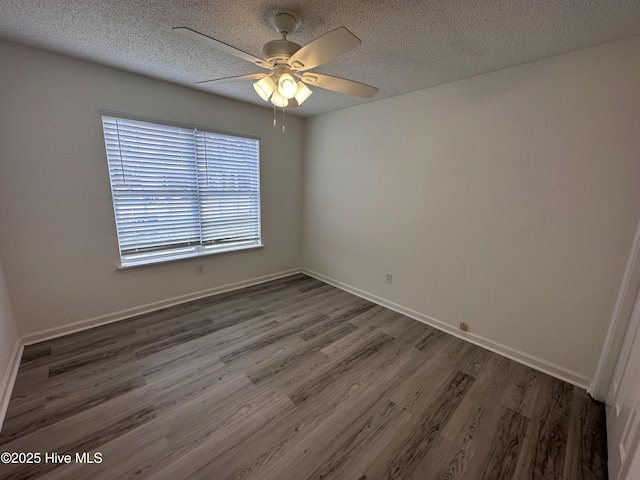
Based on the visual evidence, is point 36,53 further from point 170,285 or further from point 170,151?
point 170,285

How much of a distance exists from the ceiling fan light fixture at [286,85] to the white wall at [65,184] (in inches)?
72.3

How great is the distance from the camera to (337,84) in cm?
162

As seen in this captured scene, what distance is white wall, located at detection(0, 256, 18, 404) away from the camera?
1679 mm

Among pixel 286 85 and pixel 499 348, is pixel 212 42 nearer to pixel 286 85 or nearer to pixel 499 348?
pixel 286 85

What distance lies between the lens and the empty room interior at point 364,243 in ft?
4.73

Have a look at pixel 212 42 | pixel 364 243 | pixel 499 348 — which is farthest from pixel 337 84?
pixel 499 348

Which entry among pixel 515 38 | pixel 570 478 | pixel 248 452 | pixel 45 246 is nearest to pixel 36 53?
pixel 45 246

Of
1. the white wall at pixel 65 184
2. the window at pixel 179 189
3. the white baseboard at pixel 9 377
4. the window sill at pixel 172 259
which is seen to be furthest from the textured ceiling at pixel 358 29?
the white baseboard at pixel 9 377

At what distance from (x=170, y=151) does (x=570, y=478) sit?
12.6ft

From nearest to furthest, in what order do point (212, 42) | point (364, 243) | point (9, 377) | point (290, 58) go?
point (212, 42)
point (290, 58)
point (9, 377)
point (364, 243)

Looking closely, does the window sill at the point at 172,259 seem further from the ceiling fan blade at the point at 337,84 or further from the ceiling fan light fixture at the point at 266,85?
the ceiling fan blade at the point at 337,84

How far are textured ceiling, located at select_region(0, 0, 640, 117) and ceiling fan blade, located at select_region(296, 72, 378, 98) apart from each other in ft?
1.09

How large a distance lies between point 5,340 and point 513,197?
3.95 meters

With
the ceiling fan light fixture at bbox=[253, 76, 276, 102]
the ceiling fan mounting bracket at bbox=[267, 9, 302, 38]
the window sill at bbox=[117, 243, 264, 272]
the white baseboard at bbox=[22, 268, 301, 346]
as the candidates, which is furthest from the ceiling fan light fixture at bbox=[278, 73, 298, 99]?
the white baseboard at bbox=[22, 268, 301, 346]
